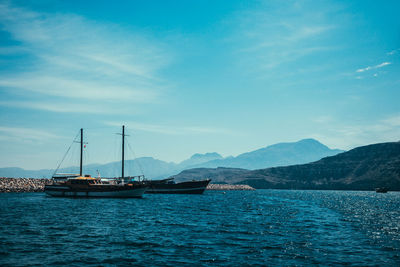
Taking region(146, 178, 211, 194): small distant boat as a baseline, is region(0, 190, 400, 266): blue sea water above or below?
above

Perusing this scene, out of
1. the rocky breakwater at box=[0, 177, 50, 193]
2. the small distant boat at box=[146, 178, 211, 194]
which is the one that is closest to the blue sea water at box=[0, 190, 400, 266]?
the rocky breakwater at box=[0, 177, 50, 193]

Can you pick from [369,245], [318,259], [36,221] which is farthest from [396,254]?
[36,221]

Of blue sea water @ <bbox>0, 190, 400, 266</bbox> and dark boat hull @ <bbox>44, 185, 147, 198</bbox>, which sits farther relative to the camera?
dark boat hull @ <bbox>44, 185, 147, 198</bbox>

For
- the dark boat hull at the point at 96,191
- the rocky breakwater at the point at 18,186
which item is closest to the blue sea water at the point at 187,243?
the dark boat hull at the point at 96,191

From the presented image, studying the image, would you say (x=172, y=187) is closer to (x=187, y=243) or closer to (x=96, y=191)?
(x=96, y=191)

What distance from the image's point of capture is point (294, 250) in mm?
19812

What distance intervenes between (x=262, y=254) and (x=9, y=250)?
15.2 m

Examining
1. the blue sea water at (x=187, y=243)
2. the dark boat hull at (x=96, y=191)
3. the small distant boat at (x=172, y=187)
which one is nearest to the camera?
the blue sea water at (x=187, y=243)

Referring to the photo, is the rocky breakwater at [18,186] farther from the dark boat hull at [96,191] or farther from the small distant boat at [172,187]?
the small distant boat at [172,187]

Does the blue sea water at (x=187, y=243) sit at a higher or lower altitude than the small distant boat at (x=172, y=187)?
higher

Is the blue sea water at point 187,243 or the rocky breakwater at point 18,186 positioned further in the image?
the rocky breakwater at point 18,186

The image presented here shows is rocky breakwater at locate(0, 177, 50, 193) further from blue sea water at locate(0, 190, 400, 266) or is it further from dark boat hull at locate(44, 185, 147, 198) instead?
blue sea water at locate(0, 190, 400, 266)

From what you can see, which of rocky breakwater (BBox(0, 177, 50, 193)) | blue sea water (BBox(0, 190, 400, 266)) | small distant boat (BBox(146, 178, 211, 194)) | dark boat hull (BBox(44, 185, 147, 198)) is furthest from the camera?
small distant boat (BBox(146, 178, 211, 194))

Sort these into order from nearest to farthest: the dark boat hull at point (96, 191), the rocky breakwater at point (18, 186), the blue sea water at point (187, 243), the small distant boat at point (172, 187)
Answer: the blue sea water at point (187, 243) < the dark boat hull at point (96, 191) < the rocky breakwater at point (18, 186) < the small distant boat at point (172, 187)
